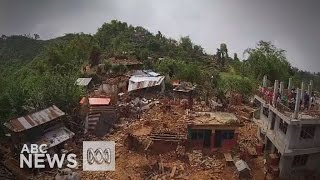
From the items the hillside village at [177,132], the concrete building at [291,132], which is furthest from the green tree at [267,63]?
the concrete building at [291,132]

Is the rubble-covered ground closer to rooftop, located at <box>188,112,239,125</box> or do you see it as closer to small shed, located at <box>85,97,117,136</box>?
small shed, located at <box>85,97,117,136</box>

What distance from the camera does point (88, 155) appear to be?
1450 cm

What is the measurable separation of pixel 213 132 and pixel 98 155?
470 cm

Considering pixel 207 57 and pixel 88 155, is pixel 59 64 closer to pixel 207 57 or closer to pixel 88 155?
pixel 88 155

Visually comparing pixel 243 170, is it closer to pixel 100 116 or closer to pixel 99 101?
pixel 100 116

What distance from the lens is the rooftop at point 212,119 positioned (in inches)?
581

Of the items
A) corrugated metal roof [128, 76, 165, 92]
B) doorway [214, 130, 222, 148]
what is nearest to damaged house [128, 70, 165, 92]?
corrugated metal roof [128, 76, 165, 92]

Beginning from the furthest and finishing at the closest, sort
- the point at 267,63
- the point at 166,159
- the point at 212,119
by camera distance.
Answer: the point at 267,63
the point at 212,119
the point at 166,159

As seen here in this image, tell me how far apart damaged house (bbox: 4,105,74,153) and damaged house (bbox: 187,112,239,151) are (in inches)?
196

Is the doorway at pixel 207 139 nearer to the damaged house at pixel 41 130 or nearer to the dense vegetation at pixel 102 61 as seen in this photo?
the damaged house at pixel 41 130

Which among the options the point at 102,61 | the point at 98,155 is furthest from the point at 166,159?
the point at 102,61

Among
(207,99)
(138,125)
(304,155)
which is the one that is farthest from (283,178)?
(207,99)

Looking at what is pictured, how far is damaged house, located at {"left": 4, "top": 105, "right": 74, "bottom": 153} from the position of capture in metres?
13.5

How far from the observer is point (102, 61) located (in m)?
30.2
